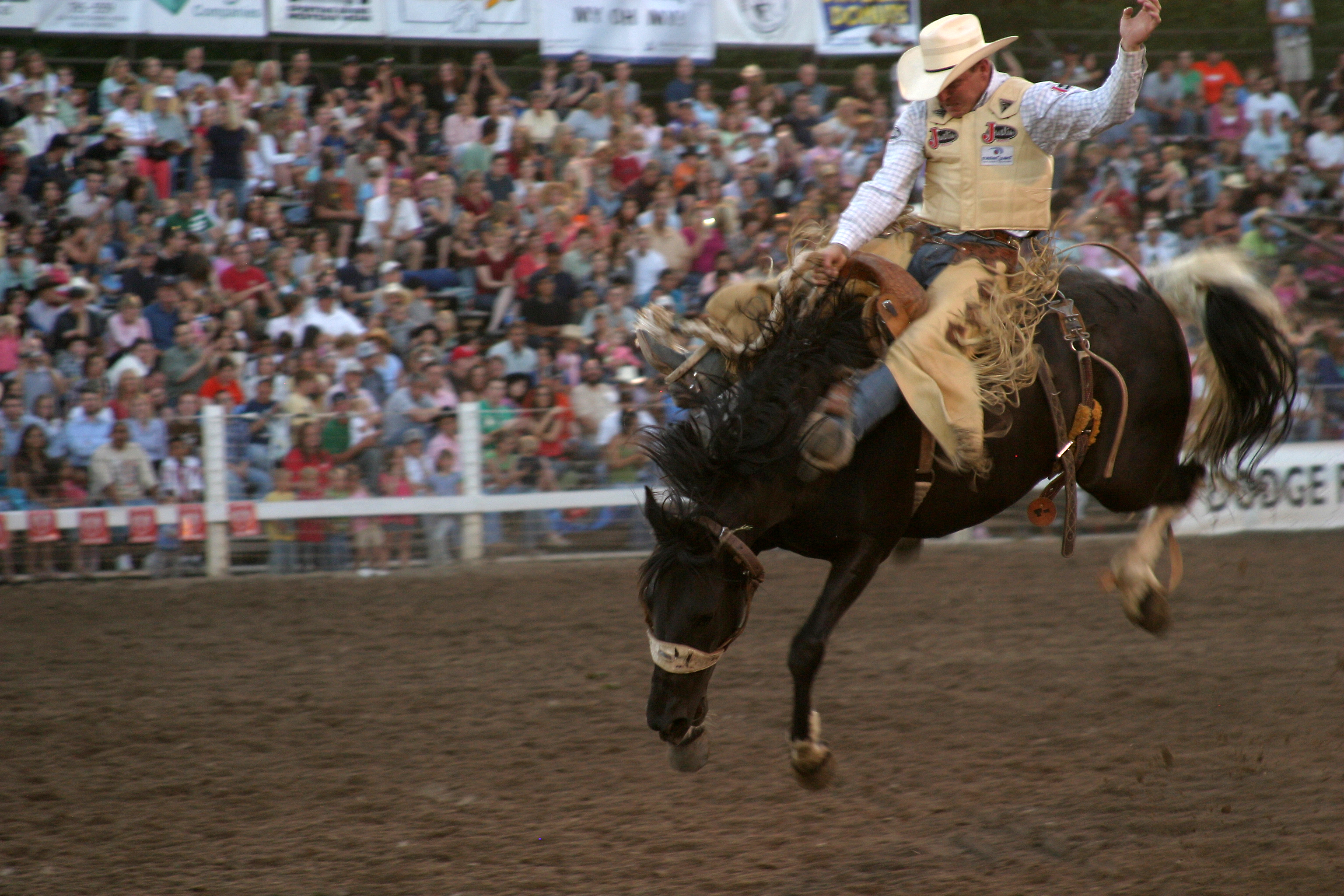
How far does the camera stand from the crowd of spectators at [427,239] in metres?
8.37

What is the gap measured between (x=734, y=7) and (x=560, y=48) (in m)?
1.73

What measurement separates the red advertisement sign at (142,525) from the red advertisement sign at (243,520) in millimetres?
465

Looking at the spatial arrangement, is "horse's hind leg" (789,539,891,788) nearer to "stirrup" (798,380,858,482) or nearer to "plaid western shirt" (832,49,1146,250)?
"stirrup" (798,380,858,482)

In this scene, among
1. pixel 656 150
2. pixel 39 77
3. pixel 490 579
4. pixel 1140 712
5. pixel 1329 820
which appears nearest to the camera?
pixel 1329 820

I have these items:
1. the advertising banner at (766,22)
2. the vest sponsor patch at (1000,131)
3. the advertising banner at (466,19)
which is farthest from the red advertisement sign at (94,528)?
the advertising banner at (766,22)

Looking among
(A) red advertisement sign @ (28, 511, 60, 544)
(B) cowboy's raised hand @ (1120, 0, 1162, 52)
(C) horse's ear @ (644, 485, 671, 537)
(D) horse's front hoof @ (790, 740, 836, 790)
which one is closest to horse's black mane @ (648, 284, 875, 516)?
(C) horse's ear @ (644, 485, 671, 537)

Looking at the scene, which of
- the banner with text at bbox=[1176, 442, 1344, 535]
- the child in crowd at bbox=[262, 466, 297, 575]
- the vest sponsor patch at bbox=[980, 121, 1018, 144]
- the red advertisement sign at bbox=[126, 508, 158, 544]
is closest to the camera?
the vest sponsor patch at bbox=[980, 121, 1018, 144]

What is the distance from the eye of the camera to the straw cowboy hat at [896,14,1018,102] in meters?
3.88

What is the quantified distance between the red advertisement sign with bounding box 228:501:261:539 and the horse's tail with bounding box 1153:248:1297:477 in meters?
5.90

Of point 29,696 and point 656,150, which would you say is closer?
point 29,696

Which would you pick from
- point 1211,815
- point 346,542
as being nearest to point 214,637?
point 346,542

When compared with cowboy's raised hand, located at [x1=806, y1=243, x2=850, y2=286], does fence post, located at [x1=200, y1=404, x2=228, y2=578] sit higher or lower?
lower

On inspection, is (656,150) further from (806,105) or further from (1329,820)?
(1329,820)

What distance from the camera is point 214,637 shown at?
21.8 feet
